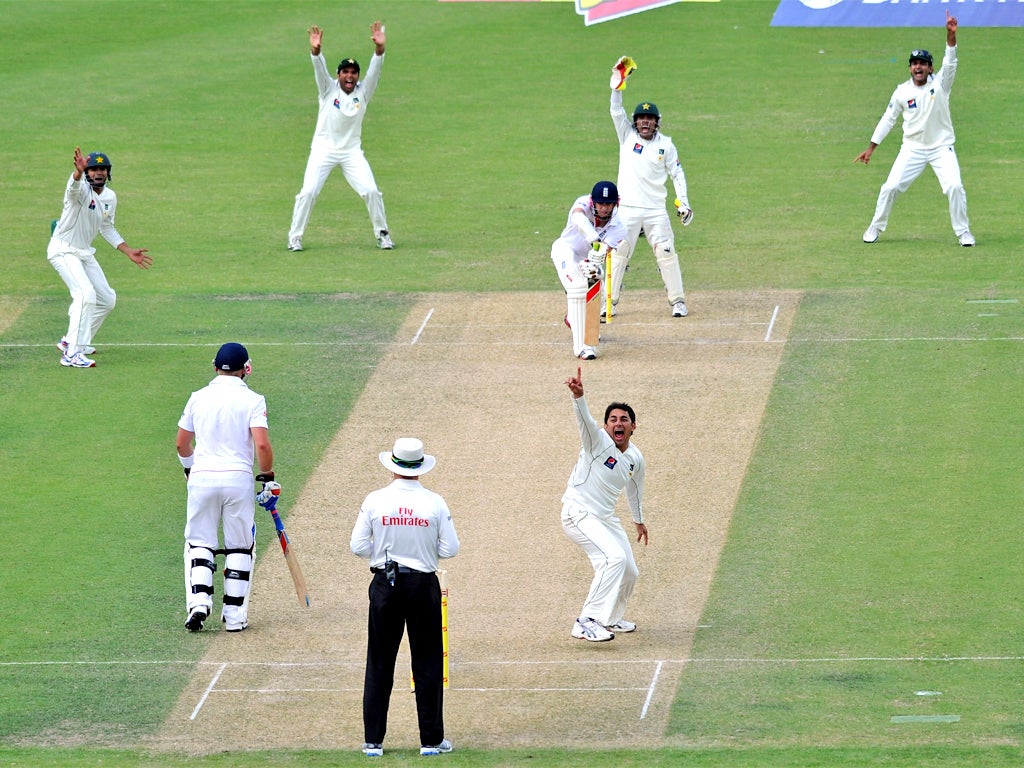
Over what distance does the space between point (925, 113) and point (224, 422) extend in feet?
41.5

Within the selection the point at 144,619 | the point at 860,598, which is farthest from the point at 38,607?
the point at 860,598

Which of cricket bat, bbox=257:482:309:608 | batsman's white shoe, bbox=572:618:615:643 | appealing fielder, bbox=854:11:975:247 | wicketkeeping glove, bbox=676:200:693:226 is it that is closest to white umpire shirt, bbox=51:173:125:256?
wicketkeeping glove, bbox=676:200:693:226

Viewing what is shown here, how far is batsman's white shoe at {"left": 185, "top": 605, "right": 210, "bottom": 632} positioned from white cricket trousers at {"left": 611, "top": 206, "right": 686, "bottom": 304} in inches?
334

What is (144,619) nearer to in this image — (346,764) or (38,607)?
(38,607)

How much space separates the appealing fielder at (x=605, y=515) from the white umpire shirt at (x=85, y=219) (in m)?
7.87

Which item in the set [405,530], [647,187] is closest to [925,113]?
[647,187]

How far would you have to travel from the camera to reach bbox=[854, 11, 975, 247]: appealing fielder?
22984mm

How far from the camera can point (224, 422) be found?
43.5 feet

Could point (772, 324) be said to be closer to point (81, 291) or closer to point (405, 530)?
point (81, 291)

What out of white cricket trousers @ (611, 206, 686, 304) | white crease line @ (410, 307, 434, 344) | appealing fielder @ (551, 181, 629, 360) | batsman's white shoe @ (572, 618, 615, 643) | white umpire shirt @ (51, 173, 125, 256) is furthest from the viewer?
white cricket trousers @ (611, 206, 686, 304)

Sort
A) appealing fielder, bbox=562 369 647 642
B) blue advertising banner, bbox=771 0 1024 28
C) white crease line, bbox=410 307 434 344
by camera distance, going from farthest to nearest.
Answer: blue advertising banner, bbox=771 0 1024 28
white crease line, bbox=410 307 434 344
appealing fielder, bbox=562 369 647 642

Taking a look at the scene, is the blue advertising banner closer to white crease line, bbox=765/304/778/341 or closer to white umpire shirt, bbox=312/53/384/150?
white umpire shirt, bbox=312/53/384/150

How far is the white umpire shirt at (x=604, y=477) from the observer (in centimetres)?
1312

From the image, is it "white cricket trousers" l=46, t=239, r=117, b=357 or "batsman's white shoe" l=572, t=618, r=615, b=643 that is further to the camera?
"white cricket trousers" l=46, t=239, r=117, b=357
